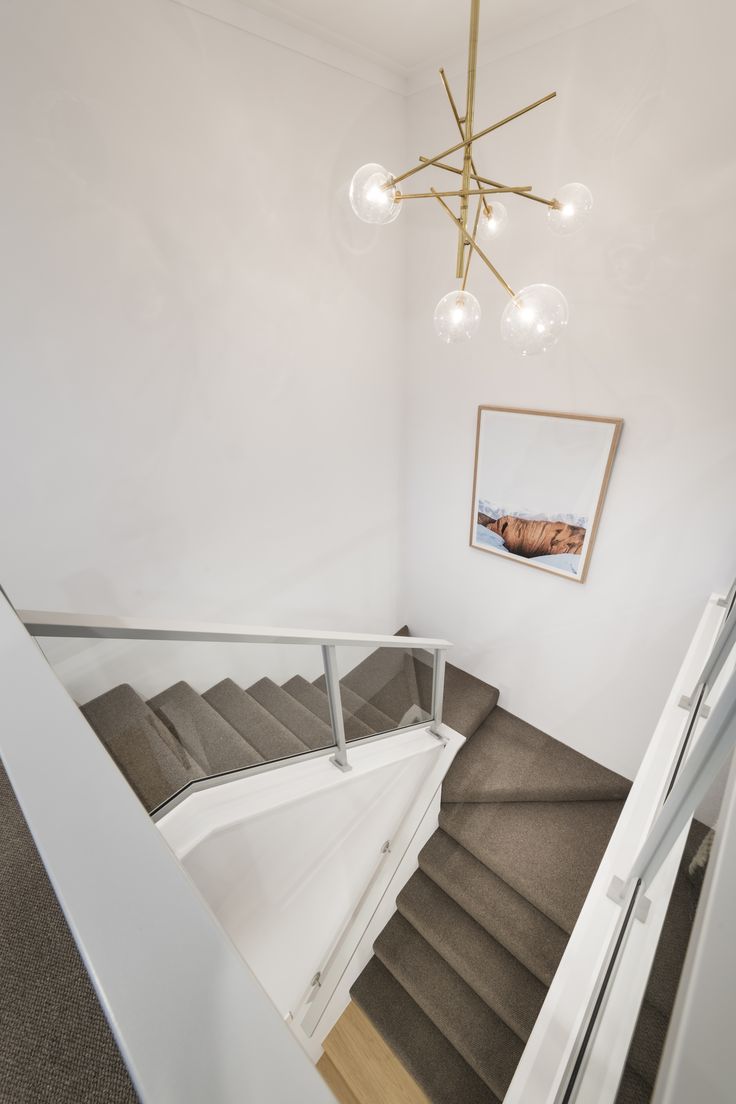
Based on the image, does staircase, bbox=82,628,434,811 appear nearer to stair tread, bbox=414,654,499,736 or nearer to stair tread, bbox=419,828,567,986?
stair tread, bbox=414,654,499,736

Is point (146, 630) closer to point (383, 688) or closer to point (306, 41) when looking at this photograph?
point (383, 688)

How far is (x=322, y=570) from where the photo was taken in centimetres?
352

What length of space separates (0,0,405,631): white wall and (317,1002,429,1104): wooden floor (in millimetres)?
2574

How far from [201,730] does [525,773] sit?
2.57 meters

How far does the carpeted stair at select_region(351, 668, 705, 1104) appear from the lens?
261cm

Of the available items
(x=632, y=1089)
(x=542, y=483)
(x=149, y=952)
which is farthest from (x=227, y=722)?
(x=542, y=483)

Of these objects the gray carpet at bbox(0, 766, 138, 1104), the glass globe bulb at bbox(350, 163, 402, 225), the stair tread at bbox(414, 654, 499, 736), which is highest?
the glass globe bulb at bbox(350, 163, 402, 225)

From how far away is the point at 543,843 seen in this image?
3.09 m

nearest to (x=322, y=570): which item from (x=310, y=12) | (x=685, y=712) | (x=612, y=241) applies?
(x=685, y=712)

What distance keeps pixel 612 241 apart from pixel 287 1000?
396 centimetres

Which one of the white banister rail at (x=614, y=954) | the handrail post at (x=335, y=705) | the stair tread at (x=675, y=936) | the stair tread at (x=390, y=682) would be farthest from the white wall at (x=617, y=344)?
the handrail post at (x=335, y=705)

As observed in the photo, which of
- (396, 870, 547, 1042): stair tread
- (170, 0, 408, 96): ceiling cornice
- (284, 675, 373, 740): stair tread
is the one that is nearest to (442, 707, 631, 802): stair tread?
(396, 870, 547, 1042): stair tread

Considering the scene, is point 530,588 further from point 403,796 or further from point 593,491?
point 403,796

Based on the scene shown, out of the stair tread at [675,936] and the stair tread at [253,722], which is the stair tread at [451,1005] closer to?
the stair tread at [253,722]
